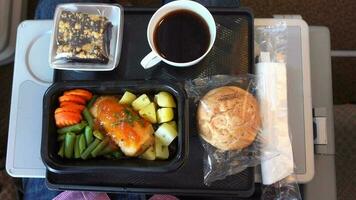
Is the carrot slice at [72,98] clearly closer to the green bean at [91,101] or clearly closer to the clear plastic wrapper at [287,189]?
the green bean at [91,101]

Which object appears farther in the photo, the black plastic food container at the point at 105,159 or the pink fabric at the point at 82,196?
the pink fabric at the point at 82,196

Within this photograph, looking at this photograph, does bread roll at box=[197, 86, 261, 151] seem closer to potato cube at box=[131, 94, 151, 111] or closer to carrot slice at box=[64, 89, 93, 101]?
potato cube at box=[131, 94, 151, 111]

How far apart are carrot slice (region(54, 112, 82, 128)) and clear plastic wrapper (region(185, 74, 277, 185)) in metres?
0.21

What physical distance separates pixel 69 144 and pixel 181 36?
0.29 metres

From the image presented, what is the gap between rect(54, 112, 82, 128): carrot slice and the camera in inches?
27.9

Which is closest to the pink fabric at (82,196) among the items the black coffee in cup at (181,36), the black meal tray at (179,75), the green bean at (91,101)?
the black meal tray at (179,75)

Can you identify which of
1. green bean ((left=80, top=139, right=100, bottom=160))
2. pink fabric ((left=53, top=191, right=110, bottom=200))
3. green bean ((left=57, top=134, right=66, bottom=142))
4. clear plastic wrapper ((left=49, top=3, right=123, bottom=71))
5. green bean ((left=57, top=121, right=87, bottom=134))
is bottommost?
pink fabric ((left=53, top=191, right=110, bottom=200))

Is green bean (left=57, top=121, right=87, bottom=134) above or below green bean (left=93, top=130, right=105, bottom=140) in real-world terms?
above

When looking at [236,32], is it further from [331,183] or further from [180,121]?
[331,183]

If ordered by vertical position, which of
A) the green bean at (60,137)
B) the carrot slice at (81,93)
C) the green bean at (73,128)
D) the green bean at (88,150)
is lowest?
the green bean at (88,150)

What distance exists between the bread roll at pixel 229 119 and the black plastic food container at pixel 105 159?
0.04 meters

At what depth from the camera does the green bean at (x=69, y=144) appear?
2.33 ft

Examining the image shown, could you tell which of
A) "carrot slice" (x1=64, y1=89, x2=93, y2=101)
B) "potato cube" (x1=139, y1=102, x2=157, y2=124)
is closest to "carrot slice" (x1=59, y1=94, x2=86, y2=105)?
"carrot slice" (x1=64, y1=89, x2=93, y2=101)

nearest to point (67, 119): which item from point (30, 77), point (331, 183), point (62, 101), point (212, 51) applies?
point (62, 101)
